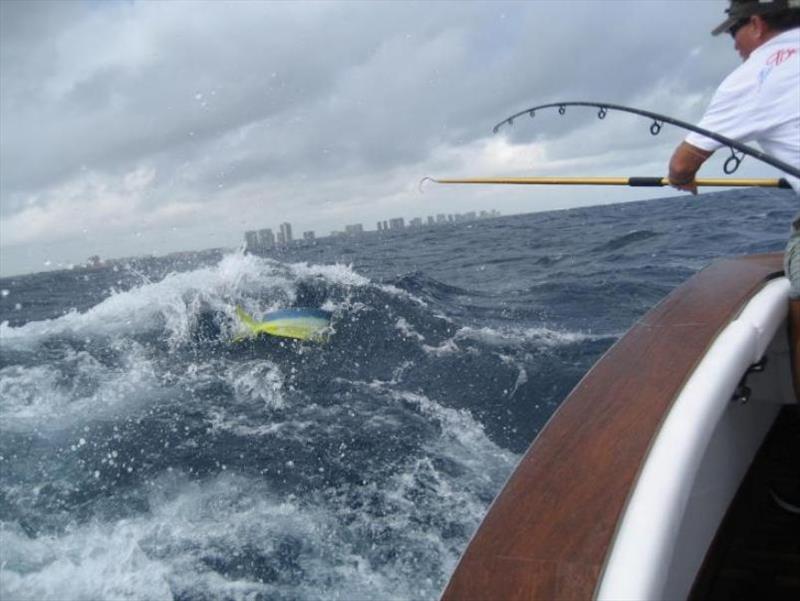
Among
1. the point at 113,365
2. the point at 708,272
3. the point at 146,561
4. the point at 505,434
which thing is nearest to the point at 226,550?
the point at 146,561

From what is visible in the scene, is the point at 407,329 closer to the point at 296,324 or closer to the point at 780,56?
the point at 296,324

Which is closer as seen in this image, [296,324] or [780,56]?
[780,56]

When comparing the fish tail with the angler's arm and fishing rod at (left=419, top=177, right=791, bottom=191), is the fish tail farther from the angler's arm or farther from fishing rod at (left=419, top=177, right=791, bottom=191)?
the angler's arm

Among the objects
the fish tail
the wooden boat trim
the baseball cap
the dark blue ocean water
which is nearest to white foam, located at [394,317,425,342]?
the dark blue ocean water

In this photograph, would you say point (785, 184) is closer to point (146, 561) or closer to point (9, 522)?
point (146, 561)

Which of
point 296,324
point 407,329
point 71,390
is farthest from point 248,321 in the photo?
point 71,390

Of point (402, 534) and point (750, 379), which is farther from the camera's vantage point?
point (402, 534)

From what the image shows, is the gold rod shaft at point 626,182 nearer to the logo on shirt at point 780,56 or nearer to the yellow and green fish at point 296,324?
the logo on shirt at point 780,56

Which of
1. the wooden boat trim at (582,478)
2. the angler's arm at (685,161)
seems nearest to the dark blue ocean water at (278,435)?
the wooden boat trim at (582,478)
